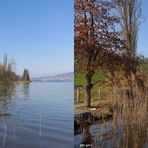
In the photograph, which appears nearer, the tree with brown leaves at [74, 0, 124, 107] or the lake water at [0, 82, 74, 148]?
the tree with brown leaves at [74, 0, 124, 107]

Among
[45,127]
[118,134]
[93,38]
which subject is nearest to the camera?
[93,38]

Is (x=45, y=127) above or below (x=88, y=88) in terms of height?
below

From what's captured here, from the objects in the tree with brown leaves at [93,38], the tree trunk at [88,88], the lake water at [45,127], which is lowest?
the lake water at [45,127]

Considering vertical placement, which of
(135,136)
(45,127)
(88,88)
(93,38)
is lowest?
(45,127)

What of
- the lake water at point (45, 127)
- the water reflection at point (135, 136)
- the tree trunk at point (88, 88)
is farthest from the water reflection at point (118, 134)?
the lake water at point (45, 127)

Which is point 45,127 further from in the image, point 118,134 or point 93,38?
point 93,38

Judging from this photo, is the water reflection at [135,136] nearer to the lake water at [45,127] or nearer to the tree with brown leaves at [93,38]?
the tree with brown leaves at [93,38]

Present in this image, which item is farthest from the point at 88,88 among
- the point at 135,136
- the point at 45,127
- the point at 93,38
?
the point at 45,127

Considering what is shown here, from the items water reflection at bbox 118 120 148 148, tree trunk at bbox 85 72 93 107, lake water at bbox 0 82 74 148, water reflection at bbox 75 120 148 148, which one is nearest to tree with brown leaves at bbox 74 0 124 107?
tree trunk at bbox 85 72 93 107

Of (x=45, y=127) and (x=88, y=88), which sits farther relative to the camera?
(x=45, y=127)

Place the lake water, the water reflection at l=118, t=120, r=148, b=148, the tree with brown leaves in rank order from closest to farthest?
the tree with brown leaves < the water reflection at l=118, t=120, r=148, b=148 < the lake water

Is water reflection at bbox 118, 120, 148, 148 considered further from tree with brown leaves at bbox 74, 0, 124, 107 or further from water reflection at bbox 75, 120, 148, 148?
tree with brown leaves at bbox 74, 0, 124, 107

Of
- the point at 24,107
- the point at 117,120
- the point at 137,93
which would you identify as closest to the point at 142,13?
the point at 137,93

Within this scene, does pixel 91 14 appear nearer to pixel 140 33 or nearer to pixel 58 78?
pixel 140 33
